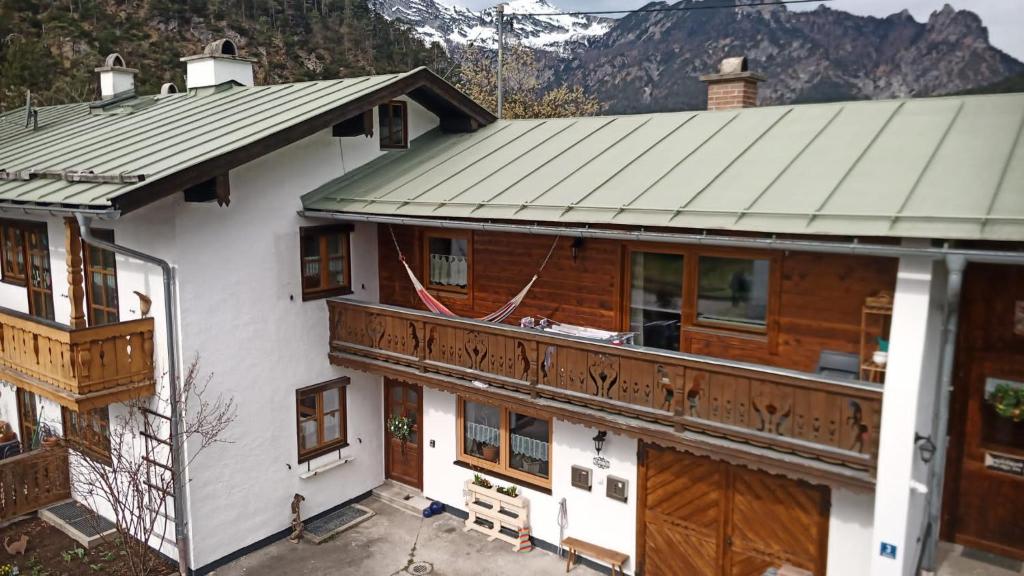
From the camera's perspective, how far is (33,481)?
49.1 feet

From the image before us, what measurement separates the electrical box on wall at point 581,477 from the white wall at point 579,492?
0.09 m

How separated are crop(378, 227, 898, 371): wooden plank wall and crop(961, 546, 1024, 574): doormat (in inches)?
128

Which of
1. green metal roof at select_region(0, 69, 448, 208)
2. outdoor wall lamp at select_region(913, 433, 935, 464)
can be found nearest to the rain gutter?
outdoor wall lamp at select_region(913, 433, 935, 464)

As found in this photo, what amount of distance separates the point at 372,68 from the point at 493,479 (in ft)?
193

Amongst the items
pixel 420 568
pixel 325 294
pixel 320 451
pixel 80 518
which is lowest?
pixel 420 568

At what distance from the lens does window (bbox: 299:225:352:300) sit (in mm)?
14555

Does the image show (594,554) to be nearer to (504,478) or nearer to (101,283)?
(504,478)

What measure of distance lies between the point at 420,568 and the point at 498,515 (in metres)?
1.79

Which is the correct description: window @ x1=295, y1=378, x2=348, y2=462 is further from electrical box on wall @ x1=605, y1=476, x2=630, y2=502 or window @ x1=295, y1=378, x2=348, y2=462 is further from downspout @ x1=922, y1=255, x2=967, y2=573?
downspout @ x1=922, y1=255, x2=967, y2=573

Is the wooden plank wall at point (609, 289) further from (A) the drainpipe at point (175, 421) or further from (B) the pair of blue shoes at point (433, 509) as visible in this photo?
(A) the drainpipe at point (175, 421)

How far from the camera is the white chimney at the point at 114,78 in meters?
20.5

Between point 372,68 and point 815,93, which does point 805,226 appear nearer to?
point 372,68

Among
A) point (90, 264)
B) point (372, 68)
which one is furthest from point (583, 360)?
point (372, 68)

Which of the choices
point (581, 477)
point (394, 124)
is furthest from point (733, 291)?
point (394, 124)
